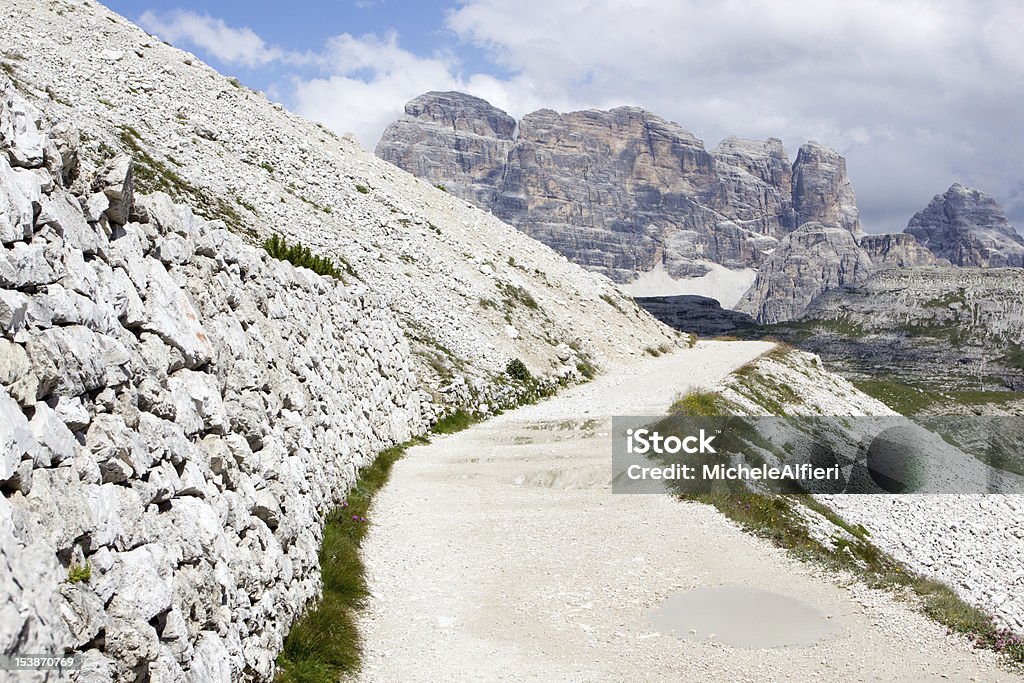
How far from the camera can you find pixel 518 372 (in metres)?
36.2

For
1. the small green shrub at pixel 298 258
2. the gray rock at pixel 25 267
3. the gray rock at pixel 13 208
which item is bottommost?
the gray rock at pixel 25 267

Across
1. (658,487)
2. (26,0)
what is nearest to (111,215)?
Answer: (658,487)

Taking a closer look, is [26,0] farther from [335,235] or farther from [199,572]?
[199,572]

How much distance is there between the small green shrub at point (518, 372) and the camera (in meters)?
35.8

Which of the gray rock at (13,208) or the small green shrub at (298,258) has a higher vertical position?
the small green shrub at (298,258)

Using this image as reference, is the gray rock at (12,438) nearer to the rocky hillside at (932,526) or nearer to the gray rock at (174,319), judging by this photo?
the gray rock at (174,319)

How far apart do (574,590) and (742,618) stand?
2.62 metres

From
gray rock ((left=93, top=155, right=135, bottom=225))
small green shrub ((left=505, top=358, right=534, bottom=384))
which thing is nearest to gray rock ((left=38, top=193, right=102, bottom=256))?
gray rock ((left=93, top=155, right=135, bottom=225))

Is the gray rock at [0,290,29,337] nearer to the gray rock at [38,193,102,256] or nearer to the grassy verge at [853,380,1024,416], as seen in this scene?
the gray rock at [38,193,102,256]

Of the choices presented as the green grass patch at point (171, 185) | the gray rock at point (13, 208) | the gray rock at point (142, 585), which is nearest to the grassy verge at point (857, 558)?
the gray rock at point (142, 585)

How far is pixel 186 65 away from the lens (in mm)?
49688

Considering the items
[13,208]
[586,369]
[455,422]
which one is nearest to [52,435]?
[13,208]

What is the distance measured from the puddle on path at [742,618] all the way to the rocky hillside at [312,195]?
17.5m

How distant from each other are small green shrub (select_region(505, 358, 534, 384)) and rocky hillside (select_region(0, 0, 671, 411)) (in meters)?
0.54
